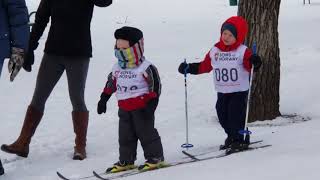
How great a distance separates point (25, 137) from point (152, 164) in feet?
4.34

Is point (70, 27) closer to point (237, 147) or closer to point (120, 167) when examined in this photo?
point (120, 167)

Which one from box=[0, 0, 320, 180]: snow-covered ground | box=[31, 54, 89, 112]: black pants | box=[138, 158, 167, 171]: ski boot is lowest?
box=[0, 0, 320, 180]: snow-covered ground

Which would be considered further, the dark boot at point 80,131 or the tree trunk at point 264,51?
the tree trunk at point 264,51

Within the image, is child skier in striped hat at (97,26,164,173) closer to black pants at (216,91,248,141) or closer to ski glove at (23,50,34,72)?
black pants at (216,91,248,141)

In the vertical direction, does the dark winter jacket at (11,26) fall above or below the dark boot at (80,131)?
above

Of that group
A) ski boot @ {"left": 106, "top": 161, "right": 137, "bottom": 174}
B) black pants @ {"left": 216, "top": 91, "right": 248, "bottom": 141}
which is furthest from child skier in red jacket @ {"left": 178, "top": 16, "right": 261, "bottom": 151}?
ski boot @ {"left": 106, "top": 161, "right": 137, "bottom": 174}

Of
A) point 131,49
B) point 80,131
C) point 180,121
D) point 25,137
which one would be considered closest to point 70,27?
point 131,49

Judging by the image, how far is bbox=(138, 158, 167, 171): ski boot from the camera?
5141 mm

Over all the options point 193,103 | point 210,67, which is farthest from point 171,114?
point 210,67

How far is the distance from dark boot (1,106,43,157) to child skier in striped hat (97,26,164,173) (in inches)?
36.1

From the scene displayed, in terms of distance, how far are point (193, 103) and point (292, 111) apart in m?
1.40

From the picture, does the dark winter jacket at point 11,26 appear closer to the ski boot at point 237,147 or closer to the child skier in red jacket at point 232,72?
the child skier in red jacket at point 232,72

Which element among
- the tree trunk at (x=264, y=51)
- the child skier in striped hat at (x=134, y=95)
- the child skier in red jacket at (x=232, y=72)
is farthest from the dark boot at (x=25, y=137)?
the tree trunk at (x=264, y=51)

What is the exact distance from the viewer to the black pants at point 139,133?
517 cm
